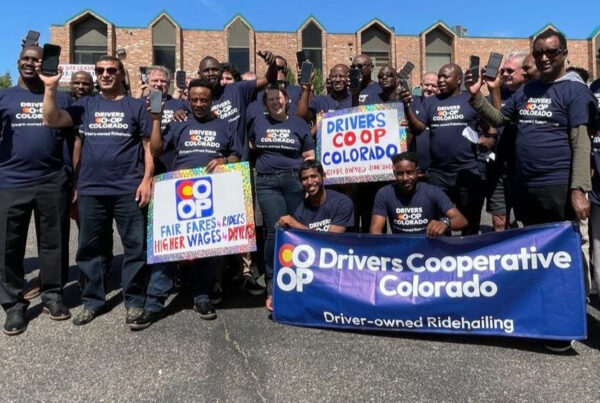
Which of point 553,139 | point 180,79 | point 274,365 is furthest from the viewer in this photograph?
point 180,79

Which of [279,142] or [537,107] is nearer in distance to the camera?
[537,107]

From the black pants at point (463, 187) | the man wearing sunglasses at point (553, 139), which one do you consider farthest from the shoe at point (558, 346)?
the black pants at point (463, 187)

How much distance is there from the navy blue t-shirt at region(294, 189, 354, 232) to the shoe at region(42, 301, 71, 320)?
7.22 feet

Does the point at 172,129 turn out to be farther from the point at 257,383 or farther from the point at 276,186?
the point at 257,383

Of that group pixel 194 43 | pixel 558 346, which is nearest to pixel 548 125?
pixel 558 346

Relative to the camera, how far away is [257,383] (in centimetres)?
304

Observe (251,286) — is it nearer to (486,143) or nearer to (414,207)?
(414,207)

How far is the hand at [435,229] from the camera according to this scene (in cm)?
373

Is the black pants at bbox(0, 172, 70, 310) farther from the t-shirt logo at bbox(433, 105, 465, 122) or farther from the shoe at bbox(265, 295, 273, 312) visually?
the t-shirt logo at bbox(433, 105, 465, 122)

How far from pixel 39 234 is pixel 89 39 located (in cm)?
3101

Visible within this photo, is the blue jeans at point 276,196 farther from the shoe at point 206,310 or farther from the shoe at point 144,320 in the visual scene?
the shoe at point 144,320

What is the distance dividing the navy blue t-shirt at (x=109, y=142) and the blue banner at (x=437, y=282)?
1.43 metres

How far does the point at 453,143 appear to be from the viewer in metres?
4.59

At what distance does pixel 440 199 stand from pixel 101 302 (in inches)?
123
